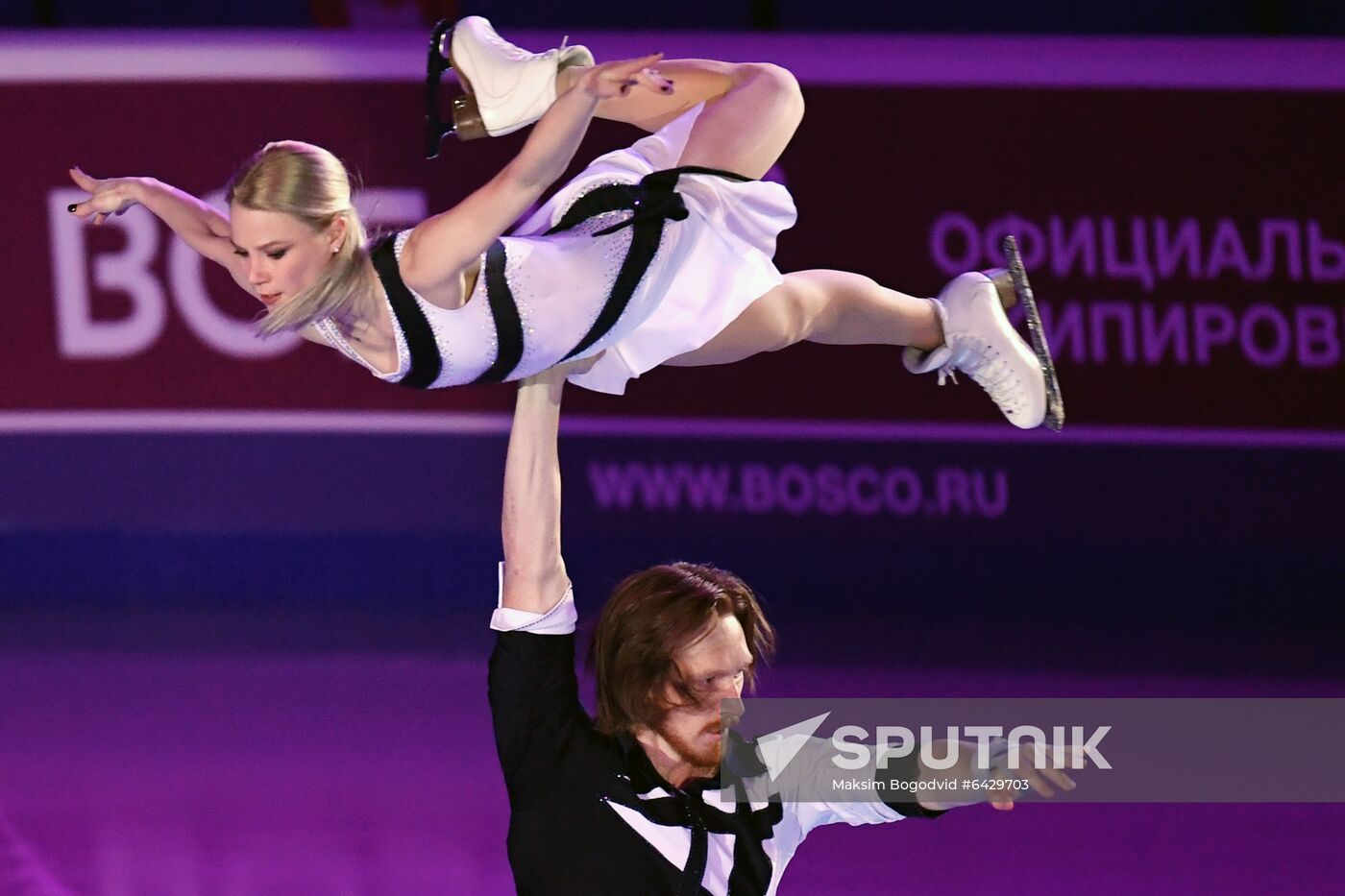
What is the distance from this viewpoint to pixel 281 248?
281 centimetres

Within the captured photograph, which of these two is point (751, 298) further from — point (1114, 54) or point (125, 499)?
point (125, 499)

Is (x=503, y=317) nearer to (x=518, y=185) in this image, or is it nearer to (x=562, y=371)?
(x=562, y=371)

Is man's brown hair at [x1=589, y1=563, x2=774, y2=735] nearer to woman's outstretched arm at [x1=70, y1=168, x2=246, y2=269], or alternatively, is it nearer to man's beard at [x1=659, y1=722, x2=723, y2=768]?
man's beard at [x1=659, y1=722, x2=723, y2=768]

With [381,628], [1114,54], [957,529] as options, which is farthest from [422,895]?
[1114,54]

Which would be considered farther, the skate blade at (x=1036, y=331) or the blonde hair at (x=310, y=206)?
the skate blade at (x=1036, y=331)

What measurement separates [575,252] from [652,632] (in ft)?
2.65

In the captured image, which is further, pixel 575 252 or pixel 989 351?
pixel 989 351

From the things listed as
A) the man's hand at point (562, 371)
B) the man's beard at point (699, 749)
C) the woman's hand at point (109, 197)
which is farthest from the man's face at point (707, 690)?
the woman's hand at point (109, 197)

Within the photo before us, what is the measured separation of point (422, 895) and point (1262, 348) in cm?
332

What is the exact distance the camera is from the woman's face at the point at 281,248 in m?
2.79

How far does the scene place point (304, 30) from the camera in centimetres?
579
